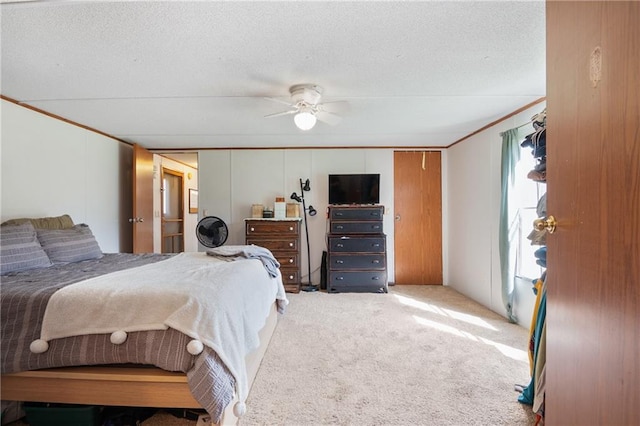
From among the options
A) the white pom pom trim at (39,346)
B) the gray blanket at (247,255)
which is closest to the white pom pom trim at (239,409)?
the white pom pom trim at (39,346)

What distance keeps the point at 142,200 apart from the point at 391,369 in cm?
375

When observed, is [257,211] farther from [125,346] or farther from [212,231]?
[125,346]

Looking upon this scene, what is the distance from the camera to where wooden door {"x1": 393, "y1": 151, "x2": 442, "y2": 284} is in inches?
168

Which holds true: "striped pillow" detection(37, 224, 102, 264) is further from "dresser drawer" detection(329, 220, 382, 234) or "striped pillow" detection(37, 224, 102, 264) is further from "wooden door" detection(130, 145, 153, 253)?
"dresser drawer" detection(329, 220, 382, 234)

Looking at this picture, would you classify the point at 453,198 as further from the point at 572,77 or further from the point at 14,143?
the point at 14,143

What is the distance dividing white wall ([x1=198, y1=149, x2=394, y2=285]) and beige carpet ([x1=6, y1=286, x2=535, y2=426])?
Answer: 1497 millimetres

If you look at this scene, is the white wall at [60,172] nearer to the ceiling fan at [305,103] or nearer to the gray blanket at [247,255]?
the gray blanket at [247,255]

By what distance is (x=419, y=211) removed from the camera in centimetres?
427

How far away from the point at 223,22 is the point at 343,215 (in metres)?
2.78

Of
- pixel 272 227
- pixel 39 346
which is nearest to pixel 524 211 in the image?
pixel 272 227

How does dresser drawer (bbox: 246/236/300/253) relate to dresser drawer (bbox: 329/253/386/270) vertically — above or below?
above

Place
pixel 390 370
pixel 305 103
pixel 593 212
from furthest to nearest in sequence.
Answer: pixel 305 103, pixel 390 370, pixel 593 212

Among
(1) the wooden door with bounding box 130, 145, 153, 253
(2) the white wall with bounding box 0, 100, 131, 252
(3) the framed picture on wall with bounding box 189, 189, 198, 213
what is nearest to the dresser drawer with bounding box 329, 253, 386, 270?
(1) the wooden door with bounding box 130, 145, 153, 253

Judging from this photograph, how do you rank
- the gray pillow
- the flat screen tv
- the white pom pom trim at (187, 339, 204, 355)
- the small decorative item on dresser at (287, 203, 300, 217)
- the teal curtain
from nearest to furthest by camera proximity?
the white pom pom trim at (187, 339, 204, 355) < the gray pillow < the teal curtain < the flat screen tv < the small decorative item on dresser at (287, 203, 300, 217)
